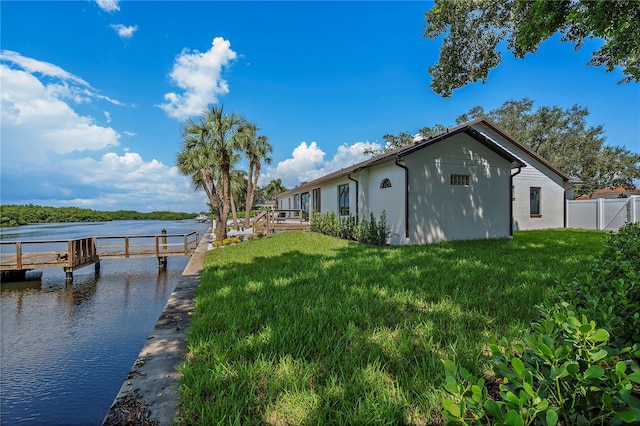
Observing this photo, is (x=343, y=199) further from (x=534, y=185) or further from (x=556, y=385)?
(x=556, y=385)

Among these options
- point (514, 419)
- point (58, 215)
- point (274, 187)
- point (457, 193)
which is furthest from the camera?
point (274, 187)

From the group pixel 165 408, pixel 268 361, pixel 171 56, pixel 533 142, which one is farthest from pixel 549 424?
pixel 533 142

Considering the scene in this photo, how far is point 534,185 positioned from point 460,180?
27.6 ft

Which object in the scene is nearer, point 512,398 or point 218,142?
point 512,398

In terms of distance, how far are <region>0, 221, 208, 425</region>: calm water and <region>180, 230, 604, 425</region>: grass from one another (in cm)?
193

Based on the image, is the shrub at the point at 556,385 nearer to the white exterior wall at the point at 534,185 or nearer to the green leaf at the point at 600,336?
the green leaf at the point at 600,336

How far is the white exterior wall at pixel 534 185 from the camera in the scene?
15781mm

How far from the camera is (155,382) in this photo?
2318mm

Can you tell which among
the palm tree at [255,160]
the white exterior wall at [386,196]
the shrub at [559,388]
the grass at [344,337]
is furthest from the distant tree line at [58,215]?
the shrub at [559,388]

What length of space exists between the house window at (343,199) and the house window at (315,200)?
3.92 meters

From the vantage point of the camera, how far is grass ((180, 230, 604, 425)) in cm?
195

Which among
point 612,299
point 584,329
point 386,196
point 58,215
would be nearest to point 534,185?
point 386,196

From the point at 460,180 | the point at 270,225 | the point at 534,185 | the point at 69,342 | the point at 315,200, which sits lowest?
the point at 69,342

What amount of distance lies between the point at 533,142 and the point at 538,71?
1740 centimetres
